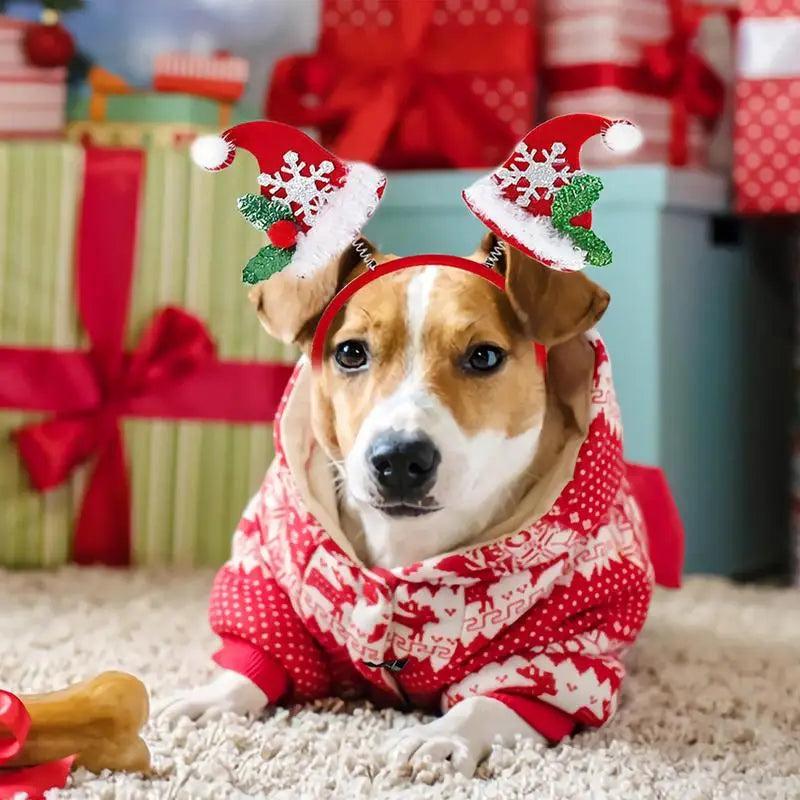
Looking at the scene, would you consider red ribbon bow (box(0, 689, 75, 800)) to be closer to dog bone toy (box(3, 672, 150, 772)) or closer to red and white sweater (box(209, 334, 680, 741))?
dog bone toy (box(3, 672, 150, 772))

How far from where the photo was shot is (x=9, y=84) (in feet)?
6.29

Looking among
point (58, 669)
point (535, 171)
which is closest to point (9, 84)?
point (58, 669)

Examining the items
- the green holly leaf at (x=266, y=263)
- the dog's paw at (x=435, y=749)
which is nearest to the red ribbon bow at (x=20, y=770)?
the dog's paw at (x=435, y=749)

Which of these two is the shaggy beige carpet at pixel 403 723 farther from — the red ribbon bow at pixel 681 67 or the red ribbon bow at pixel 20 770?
the red ribbon bow at pixel 681 67

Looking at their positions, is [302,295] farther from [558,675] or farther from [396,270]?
[558,675]

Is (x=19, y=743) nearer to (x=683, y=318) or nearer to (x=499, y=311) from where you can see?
(x=499, y=311)

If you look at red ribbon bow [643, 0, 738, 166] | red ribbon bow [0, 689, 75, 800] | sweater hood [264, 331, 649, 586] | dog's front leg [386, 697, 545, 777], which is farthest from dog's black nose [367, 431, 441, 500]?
red ribbon bow [643, 0, 738, 166]

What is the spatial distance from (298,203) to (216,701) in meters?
0.47

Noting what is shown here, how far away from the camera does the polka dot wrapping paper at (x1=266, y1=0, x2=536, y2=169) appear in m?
1.97

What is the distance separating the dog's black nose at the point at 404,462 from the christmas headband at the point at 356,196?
0.18 m

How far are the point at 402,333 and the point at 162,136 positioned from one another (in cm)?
97

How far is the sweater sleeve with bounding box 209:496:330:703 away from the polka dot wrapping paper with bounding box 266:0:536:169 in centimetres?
94

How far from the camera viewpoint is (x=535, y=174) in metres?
1.11

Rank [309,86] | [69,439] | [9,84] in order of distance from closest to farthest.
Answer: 1. [69,439]
2. [9,84]
3. [309,86]
